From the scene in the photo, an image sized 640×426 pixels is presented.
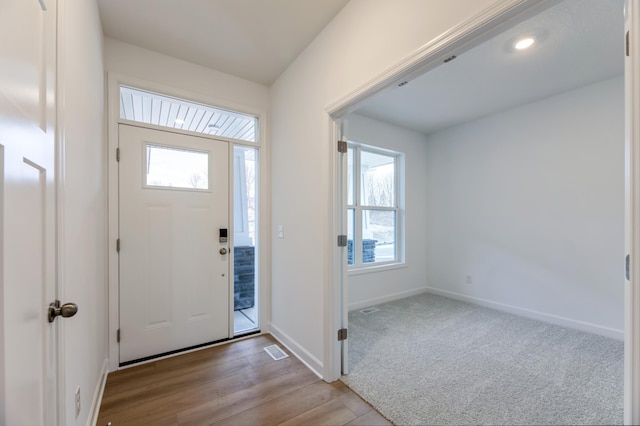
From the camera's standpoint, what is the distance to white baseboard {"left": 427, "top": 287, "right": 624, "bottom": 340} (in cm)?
277

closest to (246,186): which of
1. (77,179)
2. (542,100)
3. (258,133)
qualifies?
(258,133)

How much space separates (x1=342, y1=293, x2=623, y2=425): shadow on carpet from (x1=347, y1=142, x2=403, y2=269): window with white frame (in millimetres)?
1013

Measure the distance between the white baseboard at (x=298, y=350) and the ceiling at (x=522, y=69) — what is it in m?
2.09

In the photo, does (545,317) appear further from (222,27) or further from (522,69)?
(222,27)

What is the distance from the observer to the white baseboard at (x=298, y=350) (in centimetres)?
218

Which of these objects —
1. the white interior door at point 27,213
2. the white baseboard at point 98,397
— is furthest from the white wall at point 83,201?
the white interior door at point 27,213

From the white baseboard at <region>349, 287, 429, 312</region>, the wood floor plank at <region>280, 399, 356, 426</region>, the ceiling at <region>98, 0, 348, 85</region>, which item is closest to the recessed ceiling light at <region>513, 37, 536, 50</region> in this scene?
the ceiling at <region>98, 0, 348, 85</region>

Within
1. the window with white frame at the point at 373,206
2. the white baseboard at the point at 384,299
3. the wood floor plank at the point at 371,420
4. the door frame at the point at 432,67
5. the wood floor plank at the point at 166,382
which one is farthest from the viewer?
the window with white frame at the point at 373,206

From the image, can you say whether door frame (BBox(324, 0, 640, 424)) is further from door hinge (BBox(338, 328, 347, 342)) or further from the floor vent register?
the floor vent register

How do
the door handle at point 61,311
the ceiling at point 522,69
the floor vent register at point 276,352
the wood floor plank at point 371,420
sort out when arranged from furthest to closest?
1. the floor vent register at point 276,352
2. the ceiling at point 522,69
3. the wood floor plank at point 371,420
4. the door handle at point 61,311

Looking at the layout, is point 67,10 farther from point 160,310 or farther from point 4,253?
point 160,310

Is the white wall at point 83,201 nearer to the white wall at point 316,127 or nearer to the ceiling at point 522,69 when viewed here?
the white wall at point 316,127

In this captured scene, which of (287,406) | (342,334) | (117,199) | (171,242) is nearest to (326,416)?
(287,406)

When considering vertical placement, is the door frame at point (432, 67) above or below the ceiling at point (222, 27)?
below
